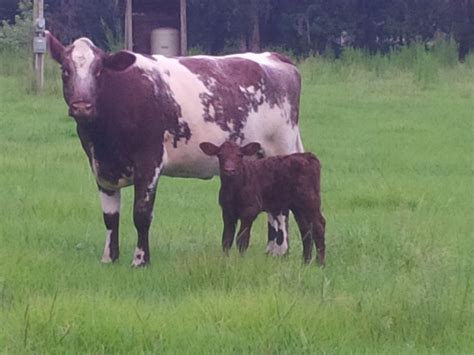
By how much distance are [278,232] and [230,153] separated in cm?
121

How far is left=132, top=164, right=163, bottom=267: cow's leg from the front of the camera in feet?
27.8

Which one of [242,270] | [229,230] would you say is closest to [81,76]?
[229,230]

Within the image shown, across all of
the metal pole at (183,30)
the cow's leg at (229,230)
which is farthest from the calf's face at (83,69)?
the metal pole at (183,30)

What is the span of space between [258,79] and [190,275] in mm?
2606

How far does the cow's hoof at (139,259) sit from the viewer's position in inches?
330

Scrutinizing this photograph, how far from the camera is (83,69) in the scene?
8.27 m

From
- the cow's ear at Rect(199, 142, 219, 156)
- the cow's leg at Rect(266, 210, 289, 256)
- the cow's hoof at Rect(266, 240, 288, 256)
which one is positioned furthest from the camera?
the cow's leg at Rect(266, 210, 289, 256)

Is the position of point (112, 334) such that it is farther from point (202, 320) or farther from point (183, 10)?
point (183, 10)

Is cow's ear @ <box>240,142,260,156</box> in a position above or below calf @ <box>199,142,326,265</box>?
above

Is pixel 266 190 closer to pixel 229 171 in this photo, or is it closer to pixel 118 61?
pixel 229 171

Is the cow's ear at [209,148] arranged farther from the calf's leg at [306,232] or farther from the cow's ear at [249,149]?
the calf's leg at [306,232]

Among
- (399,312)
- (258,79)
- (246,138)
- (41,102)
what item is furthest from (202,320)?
(41,102)

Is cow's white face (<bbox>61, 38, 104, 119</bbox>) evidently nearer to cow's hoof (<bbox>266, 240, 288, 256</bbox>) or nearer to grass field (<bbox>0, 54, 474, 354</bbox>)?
grass field (<bbox>0, 54, 474, 354</bbox>)

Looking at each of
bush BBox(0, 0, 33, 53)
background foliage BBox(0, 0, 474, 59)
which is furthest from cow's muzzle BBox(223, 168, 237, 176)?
background foliage BBox(0, 0, 474, 59)
